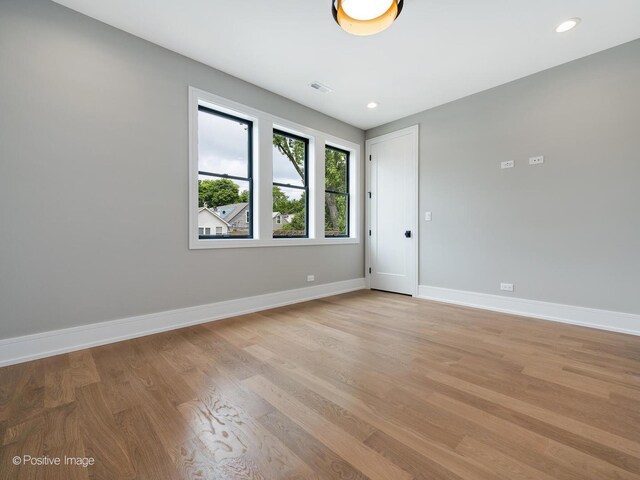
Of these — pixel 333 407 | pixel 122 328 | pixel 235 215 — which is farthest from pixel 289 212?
pixel 333 407

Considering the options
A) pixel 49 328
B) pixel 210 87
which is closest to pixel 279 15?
pixel 210 87

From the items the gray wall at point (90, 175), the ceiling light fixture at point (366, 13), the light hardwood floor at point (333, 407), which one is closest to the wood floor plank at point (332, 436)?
the light hardwood floor at point (333, 407)

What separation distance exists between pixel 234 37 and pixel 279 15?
543 mm

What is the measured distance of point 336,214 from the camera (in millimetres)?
4754

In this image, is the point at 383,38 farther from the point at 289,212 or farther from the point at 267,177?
the point at 289,212

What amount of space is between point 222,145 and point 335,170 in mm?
2067

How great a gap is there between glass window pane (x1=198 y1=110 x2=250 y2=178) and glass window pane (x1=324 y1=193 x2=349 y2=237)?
155 centimetres

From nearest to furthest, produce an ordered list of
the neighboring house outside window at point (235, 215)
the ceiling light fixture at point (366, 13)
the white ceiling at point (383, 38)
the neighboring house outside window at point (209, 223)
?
1. the ceiling light fixture at point (366, 13)
2. the white ceiling at point (383, 38)
3. the neighboring house outside window at point (209, 223)
4. the neighboring house outside window at point (235, 215)

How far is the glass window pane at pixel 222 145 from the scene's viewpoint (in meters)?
3.14

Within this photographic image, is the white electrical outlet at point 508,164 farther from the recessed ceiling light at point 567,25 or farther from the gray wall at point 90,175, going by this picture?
the gray wall at point 90,175

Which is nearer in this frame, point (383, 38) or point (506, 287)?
point (383, 38)

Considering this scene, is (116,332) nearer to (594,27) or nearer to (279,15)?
(279,15)

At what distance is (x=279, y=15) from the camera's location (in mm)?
2344

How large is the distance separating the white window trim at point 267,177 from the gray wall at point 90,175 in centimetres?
10
